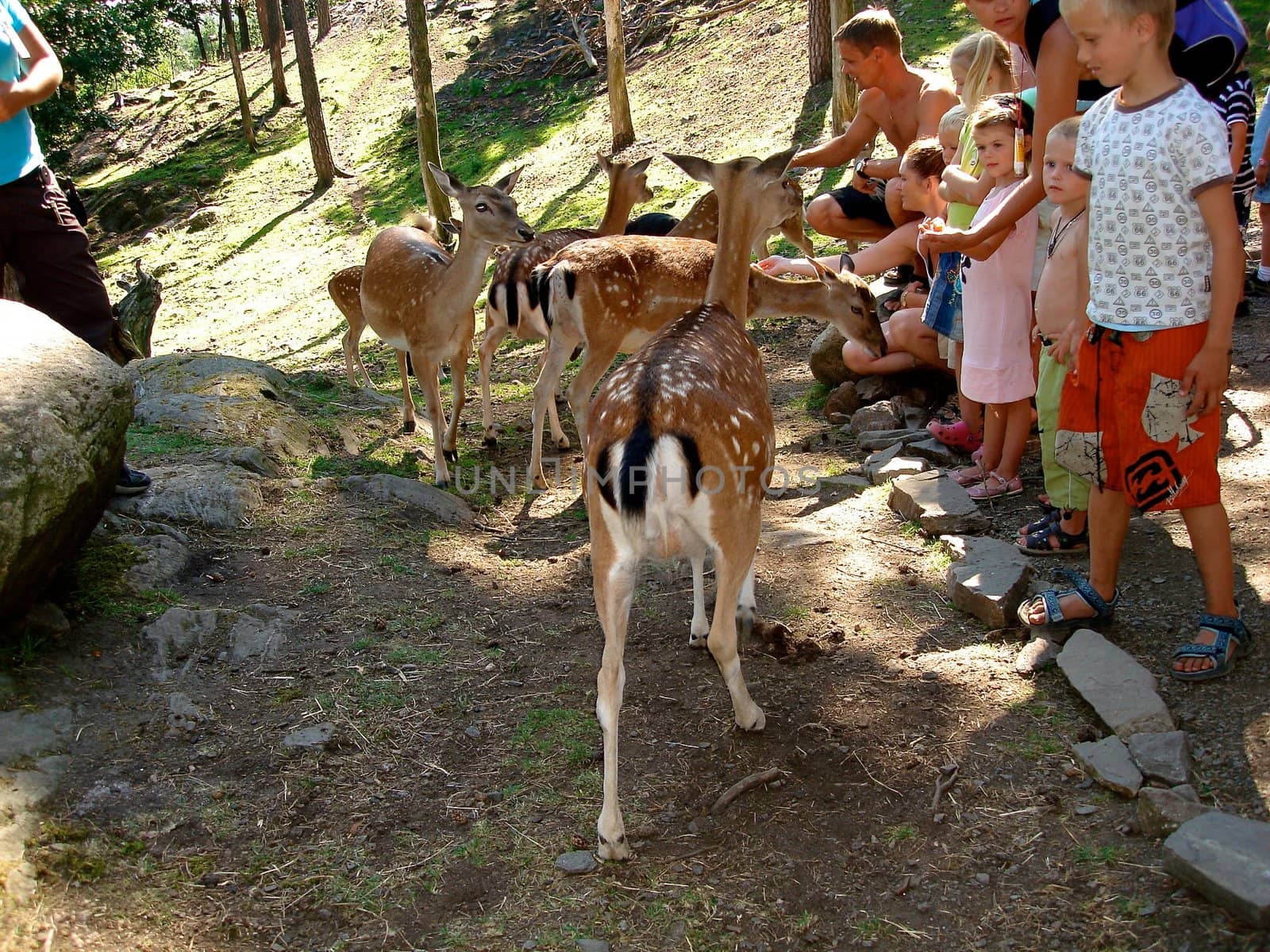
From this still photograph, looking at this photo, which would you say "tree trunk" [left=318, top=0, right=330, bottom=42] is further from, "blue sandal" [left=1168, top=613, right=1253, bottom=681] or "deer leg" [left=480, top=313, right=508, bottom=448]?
"blue sandal" [left=1168, top=613, right=1253, bottom=681]

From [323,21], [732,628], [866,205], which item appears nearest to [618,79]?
[866,205]

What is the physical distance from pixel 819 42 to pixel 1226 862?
12425mm

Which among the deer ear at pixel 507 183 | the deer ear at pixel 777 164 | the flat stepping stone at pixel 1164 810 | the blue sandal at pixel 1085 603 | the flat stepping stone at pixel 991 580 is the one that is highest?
the deer ear at pixel 777 164

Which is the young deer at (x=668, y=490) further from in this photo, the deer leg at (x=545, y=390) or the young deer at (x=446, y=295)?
the young deer at (x=446, y=295)

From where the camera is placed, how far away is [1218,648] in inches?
134

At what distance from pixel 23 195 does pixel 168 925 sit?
309 cm

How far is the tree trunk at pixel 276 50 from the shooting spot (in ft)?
68.0

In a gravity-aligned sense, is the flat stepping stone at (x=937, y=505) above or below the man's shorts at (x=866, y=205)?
below

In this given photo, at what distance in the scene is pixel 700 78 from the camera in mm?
15867

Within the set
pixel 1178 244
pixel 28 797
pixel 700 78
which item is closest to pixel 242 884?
pixel 28 797

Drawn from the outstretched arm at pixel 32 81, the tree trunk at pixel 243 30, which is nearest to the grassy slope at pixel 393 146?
the tree trunk at pixel 243 30

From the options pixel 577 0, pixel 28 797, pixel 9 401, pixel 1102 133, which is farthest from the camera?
pixel 577 0

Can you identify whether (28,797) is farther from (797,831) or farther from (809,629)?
(809,629)

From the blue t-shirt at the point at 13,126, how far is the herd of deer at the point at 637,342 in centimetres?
268
